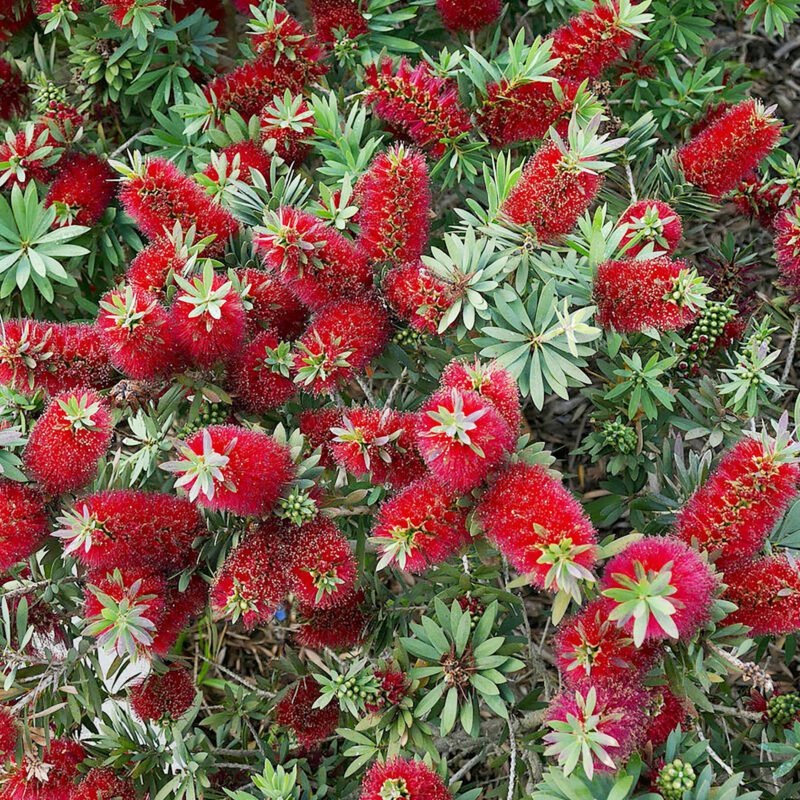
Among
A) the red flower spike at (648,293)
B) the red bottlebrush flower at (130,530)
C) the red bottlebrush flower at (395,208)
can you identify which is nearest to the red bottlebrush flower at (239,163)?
the red bottlebrush flower at (395,208)

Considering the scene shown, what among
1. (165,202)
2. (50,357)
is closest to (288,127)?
(165,202)

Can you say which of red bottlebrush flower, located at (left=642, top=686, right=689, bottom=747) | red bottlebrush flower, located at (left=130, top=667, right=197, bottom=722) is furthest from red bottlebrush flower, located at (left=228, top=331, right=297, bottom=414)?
red bottlebrush flower, located at (left=642, top=686, right=689, bottom=747)

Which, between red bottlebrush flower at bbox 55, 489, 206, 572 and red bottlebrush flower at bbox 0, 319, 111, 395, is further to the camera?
red bottlebrush flower at bbox 0, 319, 111, 395

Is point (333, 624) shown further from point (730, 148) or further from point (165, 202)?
point (730, 148)

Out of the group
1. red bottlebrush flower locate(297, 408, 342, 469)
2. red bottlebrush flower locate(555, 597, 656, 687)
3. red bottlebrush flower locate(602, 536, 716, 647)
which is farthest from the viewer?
red bottlebrush flower locate(297, 408, 342, 469)

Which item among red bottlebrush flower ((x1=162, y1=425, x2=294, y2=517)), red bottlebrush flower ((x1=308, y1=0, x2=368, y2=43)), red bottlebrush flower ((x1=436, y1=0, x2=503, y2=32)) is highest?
red bottlebrush flower ((x1=436, y1=0, x2=503, y2=32))

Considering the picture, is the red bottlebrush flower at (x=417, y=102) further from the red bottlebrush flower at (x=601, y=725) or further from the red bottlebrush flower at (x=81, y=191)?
the red bottlebrush flower at (x=601, y=725)

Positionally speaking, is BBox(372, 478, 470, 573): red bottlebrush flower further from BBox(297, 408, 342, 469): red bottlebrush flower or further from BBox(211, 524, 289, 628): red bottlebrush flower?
BBox(297, 408, 342, 469): red bottlebrush flower

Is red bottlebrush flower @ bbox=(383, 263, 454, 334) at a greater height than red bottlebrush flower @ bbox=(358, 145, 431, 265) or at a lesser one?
lesser
